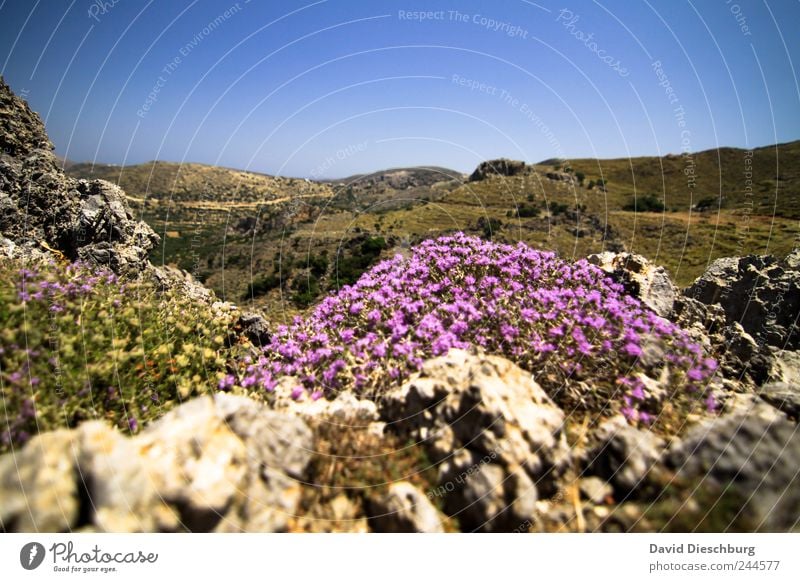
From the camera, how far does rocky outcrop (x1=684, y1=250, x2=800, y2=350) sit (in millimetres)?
8211

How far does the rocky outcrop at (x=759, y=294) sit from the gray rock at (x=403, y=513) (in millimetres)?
8079

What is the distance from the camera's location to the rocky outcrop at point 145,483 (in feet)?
12.4

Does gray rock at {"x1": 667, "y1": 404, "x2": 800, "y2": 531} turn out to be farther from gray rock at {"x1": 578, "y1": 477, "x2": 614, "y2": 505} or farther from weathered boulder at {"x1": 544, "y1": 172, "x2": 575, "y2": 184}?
weathered boulder at {"x1": 544, "y1": 172, "x2": 575, "y2": 184}

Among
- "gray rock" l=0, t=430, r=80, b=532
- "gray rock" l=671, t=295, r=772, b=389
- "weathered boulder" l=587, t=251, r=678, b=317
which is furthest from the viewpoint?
"weathered boulder" l=587, t=251, r=678, b=317

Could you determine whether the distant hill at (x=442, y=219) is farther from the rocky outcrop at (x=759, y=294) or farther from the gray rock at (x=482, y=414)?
the gray rock at (x=482, y=414)

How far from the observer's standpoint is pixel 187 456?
4.01m

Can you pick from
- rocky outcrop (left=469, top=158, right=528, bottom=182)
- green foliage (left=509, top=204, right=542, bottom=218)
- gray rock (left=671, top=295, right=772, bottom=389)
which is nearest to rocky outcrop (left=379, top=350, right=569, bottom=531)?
gray rock (left=671, top=295, right=772, bottom=389)

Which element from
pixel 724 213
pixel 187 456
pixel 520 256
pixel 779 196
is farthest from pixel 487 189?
pixel 187 456

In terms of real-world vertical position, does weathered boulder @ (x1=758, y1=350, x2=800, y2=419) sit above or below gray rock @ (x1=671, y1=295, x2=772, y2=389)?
below

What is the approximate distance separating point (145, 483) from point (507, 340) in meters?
5.13

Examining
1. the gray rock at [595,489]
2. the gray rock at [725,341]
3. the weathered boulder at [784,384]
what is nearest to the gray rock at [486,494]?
the gray rock at [595,489]

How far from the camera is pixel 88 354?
19.2 ft

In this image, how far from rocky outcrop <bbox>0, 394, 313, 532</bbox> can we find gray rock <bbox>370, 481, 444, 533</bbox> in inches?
36.9

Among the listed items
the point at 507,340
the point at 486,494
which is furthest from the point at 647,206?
the point at 486,494
